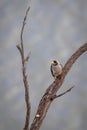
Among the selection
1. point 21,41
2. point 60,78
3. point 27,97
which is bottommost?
point 60,78

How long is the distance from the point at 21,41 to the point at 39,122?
157 cm

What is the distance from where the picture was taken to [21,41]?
5.79 m

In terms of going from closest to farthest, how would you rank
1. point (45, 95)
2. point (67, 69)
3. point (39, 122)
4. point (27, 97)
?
point (27, 97) < point (39, 122) < point (45, 95) < point (67, 69)

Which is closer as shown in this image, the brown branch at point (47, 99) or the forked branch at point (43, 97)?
the forked branch at point (43, 97)

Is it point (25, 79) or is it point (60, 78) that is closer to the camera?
point (25, 79)

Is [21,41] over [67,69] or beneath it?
over

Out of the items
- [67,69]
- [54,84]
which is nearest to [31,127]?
[54,84]

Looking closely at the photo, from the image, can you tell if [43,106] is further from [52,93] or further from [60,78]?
[60,78]

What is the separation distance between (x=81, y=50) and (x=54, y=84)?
107 centimetres

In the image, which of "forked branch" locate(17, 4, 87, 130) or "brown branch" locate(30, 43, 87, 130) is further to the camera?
"brown branch" locate(30, 43, 87, 130)

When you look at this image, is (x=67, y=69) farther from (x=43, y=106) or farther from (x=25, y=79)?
(x=25, y=79)

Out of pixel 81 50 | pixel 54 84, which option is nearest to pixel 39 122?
pixel 54 84

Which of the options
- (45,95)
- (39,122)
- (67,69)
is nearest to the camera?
(39,122)

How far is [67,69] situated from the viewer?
7.26m
